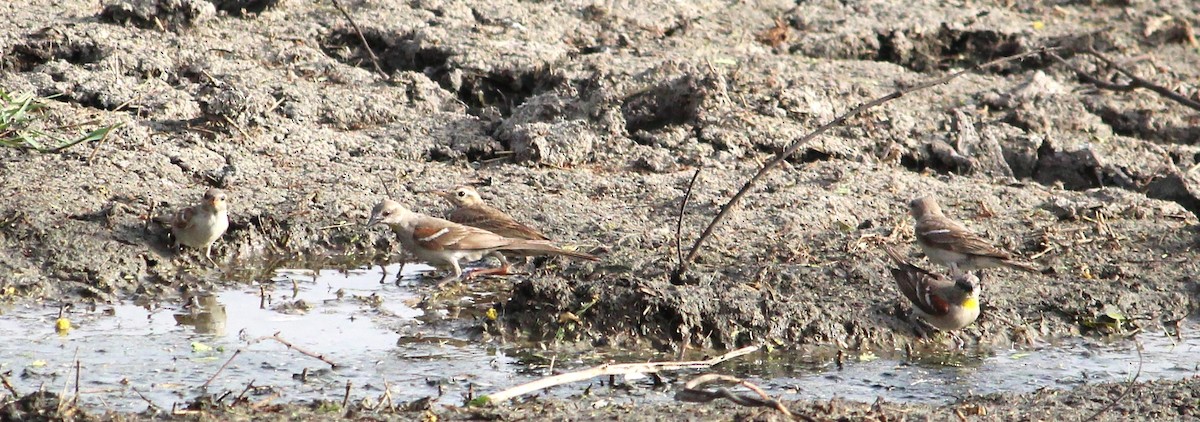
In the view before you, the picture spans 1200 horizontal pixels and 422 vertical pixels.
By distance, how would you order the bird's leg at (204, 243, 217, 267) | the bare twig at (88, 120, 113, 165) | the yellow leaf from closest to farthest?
1. the yellow leaf
2. the bird's leg at (204, 243, 217, 267)
3. the bare twig at (88, 120, 113, 165)

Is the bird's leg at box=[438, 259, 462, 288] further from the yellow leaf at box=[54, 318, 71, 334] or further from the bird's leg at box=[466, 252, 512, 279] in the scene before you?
the yellow leaf at box=[54, 318, 71, 334]

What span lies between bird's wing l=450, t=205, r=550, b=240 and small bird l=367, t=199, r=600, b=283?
0.08 m

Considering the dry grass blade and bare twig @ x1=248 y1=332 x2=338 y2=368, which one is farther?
the dry grass blade

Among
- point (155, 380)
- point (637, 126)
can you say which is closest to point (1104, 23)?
point (637, 126)

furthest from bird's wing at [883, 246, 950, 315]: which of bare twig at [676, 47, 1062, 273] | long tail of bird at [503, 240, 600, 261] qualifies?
long tail of bird at [503, 240, 600, 261]

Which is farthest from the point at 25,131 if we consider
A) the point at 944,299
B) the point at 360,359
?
the point at 944,299

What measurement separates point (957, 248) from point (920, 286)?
1106 mm

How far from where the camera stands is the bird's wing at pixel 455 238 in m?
9.02

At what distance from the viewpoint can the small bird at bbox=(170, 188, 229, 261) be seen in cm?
841

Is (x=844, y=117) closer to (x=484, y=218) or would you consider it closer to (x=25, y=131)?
(x=484, y=218)

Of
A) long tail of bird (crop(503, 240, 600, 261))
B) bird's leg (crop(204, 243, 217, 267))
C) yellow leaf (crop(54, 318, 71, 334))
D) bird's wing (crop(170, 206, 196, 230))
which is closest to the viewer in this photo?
yellow leaf (crop(54, 318, 71, 334))

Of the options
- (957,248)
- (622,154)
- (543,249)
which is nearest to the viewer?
(543,249)

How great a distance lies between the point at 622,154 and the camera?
10.8 metres

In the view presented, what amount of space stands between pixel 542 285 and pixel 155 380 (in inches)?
86.0
